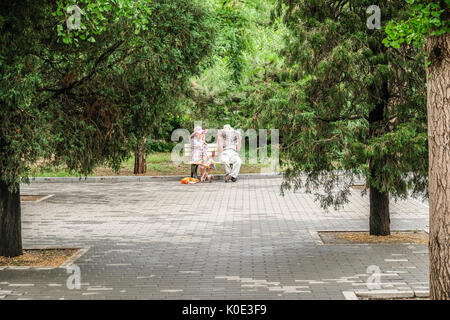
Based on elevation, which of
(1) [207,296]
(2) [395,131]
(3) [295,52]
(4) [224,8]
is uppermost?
(4) [224,8]

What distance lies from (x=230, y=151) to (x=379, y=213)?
12432 millimetres

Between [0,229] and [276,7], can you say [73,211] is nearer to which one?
[0,229]

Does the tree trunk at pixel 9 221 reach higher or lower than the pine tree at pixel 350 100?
lower

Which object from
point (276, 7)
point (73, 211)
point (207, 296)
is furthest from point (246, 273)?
point (73, 211)

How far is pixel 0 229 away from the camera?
9.66 meters

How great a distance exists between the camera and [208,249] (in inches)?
411

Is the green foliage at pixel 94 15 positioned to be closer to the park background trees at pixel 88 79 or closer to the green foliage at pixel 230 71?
the park background trees at pixel 88 79

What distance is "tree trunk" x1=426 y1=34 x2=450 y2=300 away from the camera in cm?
586

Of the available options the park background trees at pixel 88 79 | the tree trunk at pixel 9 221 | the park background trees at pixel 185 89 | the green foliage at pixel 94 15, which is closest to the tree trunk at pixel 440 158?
the park background trees at pixel 185 89

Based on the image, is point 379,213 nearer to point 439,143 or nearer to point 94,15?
point 439,143

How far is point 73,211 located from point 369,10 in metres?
8.72

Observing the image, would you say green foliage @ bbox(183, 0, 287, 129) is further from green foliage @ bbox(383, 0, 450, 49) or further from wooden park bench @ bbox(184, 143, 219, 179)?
green foliage @ bbox(383, 0, 450, 49)

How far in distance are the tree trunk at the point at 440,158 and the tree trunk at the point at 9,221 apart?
5931 mm

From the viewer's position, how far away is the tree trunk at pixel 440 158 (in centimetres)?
586
